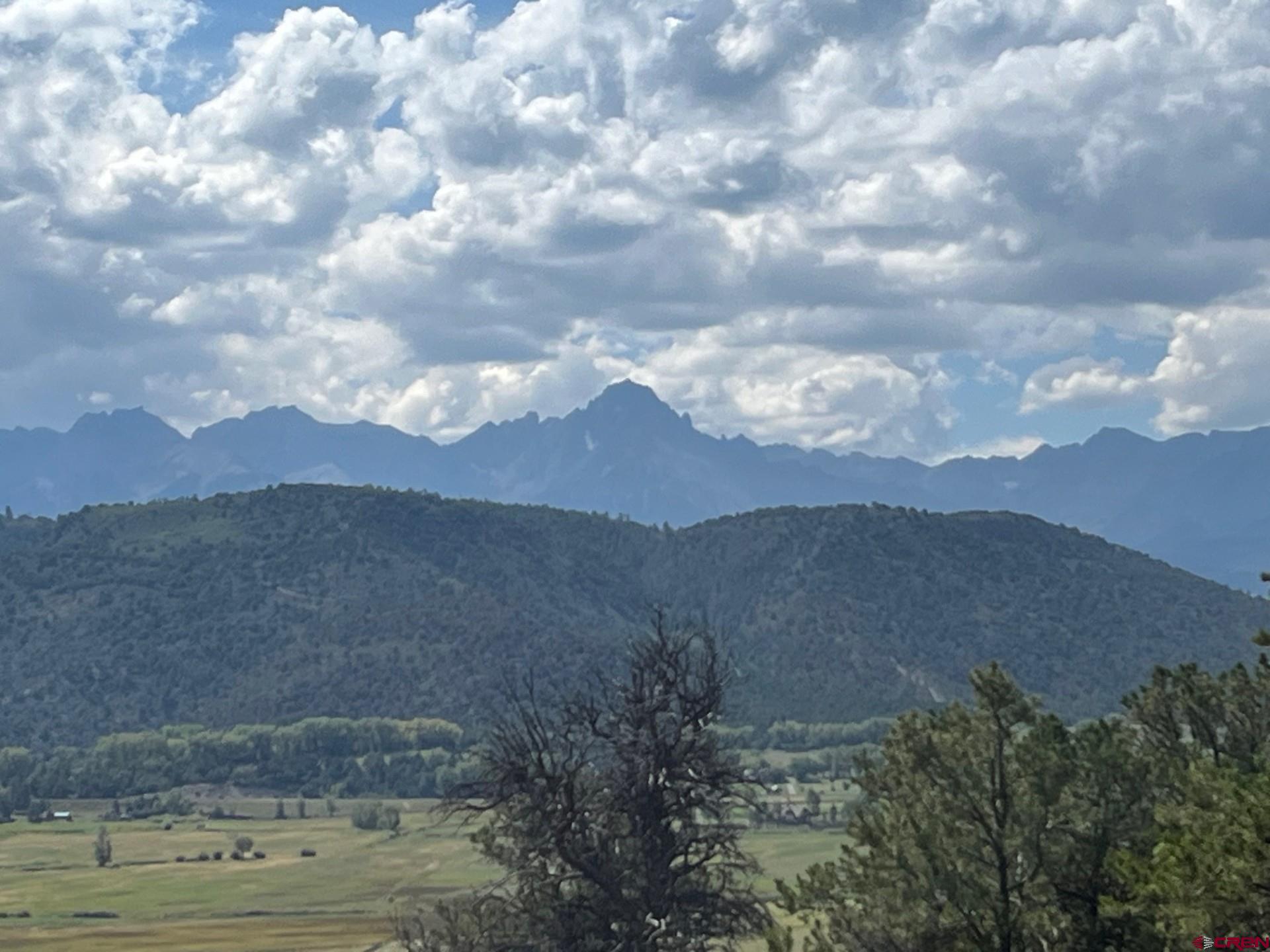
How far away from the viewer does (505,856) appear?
36.8 meters

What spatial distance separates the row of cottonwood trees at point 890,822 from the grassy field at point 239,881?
43160 millimetres

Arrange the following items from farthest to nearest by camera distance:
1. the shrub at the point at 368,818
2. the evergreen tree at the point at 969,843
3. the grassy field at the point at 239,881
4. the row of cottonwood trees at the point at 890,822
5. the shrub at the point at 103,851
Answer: the shrub at the point at 368,818
the shrub at the point at 103,851
the grassy field at the point at 239,881
the row of cottonwood trees at the point at 890,822
the evergreen tree at the point at 969,843

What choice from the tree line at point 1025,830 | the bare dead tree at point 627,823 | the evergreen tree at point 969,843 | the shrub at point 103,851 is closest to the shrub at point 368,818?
the shrub at point 103,851

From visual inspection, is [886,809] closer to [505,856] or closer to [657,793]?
[657,793]

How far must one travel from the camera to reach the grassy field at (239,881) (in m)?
99.8

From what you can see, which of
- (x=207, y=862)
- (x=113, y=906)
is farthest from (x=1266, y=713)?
(x=207, y=862)

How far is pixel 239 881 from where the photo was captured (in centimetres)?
13062

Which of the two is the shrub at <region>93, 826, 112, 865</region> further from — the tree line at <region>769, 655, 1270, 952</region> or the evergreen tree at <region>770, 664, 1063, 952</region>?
the evergreen tree at <region>770, 664, 1063, 952</region>

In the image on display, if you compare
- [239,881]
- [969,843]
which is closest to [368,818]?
[239,881]

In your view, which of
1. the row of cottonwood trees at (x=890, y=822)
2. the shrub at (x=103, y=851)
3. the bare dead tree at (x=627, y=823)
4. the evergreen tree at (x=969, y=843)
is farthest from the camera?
the shrub at (x=103, y=851)

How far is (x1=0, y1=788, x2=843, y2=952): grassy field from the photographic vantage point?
3927 inches

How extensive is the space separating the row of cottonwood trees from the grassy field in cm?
4316

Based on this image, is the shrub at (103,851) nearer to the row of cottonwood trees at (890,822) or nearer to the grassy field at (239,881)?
the grassy field at (239,881)

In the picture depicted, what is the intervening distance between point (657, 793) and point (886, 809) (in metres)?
4.47
